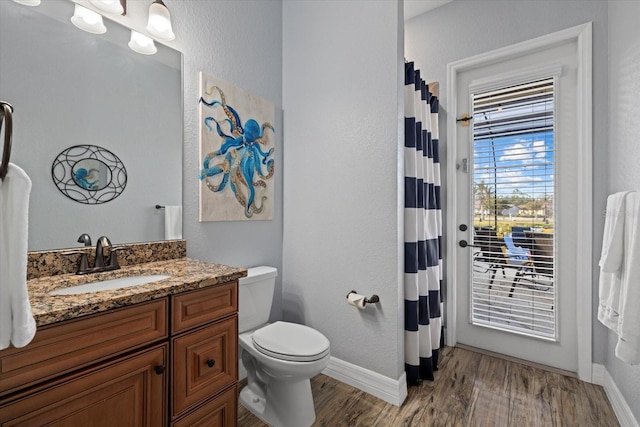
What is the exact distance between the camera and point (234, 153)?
1930mm

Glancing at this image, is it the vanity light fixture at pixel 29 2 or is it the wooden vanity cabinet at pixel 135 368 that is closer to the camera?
the wooden vanity cabinet at pixel 135 368

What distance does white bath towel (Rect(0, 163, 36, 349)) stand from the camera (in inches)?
26.7

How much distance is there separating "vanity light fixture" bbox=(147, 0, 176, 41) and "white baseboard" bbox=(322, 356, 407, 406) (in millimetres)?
2223

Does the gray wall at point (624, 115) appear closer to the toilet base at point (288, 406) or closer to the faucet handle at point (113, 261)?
the toilet base at point (288, 406)

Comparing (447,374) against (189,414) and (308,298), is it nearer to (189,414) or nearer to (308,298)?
(308,298)

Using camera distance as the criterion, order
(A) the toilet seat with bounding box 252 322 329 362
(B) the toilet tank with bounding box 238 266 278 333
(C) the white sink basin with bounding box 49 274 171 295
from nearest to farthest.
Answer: (C) the white sink basin with bounding box 49 274 171 295
(A) the toilet seat with bounding box 252 322 329 362
(B) the toilet tank with bounding box 238 266 278 333

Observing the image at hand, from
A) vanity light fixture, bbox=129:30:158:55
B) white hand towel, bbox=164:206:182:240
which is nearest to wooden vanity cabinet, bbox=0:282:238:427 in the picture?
white hand towel, bbox=164:206:182:240

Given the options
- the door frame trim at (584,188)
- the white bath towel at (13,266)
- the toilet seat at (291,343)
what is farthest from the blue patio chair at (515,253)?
the white bath towel at (13,266)

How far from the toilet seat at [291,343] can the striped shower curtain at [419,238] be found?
66 cm

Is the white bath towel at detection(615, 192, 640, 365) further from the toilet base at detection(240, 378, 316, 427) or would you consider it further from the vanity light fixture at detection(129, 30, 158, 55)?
the vanity light fixture at detection(129, 30, 158, 55)

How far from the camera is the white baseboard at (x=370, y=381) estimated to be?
5.79 feet

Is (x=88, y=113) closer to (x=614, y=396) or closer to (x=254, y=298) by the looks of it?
(x=254, y=298)

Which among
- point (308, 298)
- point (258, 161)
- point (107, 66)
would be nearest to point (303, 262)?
point (308, 298)

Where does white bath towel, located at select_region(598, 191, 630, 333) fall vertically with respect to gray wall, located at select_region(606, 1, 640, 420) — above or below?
below
